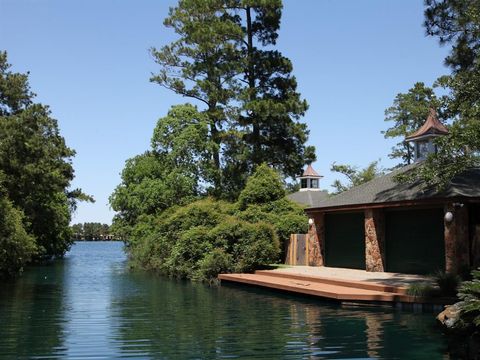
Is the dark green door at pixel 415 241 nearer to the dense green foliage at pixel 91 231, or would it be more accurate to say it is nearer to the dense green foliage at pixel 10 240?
the dense green foliage at pixel 10 240

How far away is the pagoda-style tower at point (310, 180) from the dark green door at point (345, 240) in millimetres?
22738

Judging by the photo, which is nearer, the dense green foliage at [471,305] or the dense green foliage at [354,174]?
the dense green foliage at [471,305]

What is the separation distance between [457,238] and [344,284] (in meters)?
3.84

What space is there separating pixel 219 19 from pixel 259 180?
13328 millimetres

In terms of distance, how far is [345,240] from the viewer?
909 inches

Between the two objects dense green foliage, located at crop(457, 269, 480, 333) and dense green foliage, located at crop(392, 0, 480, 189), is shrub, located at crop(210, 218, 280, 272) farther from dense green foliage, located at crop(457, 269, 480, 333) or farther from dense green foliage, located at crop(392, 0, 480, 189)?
dense green foliage, located at crop(457, 269, 480, 333)

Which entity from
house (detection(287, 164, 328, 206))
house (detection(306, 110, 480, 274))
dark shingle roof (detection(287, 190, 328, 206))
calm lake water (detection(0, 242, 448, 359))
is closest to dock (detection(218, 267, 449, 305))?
calm lake water (detection(0, 242, 448, 359))

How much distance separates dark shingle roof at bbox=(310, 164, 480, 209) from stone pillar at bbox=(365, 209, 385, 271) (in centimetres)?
64

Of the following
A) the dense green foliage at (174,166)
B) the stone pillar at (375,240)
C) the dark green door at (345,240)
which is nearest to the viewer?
the stone pillar at (375,240)

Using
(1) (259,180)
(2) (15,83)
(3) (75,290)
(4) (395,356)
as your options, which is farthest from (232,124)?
(4) (395,356)

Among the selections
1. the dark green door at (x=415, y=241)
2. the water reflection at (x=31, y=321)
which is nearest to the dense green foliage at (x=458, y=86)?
the dark green door at (x=415, y=241)

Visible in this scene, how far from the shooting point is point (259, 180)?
28172 mm

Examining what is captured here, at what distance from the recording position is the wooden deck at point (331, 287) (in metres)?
14.4

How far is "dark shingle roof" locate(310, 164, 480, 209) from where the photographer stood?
17.5 metres
